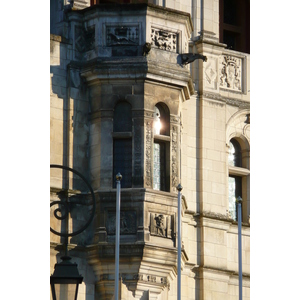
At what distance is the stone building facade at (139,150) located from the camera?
29.7m

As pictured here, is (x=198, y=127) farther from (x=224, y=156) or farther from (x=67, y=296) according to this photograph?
(x=67, y=296)

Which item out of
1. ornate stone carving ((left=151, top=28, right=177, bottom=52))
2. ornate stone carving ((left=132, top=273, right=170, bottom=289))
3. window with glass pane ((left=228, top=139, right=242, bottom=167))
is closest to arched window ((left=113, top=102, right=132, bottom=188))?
ornate stone carving ((left=151, top=28, right=177, bottom=52))

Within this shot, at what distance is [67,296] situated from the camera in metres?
18.6

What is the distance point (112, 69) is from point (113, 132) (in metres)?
1.56

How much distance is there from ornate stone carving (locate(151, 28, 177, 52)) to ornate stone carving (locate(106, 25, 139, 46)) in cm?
47

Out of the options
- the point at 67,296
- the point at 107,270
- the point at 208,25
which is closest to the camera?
the point at 67,296

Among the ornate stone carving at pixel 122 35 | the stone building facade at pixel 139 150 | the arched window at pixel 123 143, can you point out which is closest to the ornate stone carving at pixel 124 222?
the stone building facade at pixel 139 150

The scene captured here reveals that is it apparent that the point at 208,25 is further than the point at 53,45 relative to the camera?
Yes

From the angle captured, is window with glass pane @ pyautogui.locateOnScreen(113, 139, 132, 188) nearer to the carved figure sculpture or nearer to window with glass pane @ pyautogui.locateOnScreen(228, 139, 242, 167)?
the carved figure sculpture

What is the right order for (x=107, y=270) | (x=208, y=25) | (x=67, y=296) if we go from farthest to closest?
(x=208, y=25)
(x=107, y=270)
(x=67, y=296)

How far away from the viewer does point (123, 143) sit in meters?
30.3

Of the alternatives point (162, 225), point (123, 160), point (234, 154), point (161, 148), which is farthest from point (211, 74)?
point (162, 225)

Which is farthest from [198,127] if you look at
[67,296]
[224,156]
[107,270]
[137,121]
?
[67,296]

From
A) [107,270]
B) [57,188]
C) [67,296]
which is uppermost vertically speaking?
[57,188]
